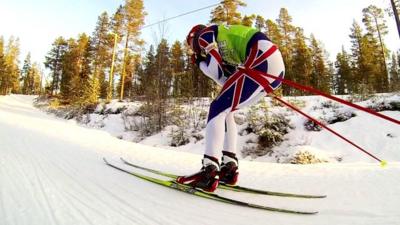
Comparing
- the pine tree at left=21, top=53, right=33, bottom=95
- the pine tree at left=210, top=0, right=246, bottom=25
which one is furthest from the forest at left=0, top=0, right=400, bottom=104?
the pine tree at left=21, top=53, right=33, bottom=95

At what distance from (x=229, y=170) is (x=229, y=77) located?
94 cm

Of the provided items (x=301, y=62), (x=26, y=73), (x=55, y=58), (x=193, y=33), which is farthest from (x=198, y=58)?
(x=26, y=73)

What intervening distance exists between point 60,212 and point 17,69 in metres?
70.8

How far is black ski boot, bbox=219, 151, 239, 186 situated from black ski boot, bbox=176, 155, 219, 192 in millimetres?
292

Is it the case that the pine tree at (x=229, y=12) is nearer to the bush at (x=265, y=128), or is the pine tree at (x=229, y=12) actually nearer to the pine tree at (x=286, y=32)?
the pine tree at (x=286, y=32)

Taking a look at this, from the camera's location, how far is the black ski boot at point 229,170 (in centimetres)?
291

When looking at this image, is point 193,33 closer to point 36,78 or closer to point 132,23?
point 132,23

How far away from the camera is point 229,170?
2.94m

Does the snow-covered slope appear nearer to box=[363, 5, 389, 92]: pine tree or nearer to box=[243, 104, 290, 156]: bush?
box=[243, 104, 290, 156]: bush

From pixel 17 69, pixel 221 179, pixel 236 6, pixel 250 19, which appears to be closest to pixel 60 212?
pixel 221 179

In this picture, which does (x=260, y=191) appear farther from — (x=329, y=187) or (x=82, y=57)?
(x=82, y=57)

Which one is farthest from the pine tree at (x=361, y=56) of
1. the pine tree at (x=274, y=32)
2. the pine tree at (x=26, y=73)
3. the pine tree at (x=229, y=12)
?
the pine tree at (x=26, y=73)

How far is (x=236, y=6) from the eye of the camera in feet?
87.5

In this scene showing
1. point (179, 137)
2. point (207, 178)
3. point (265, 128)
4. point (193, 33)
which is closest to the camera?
point (207, 178)
